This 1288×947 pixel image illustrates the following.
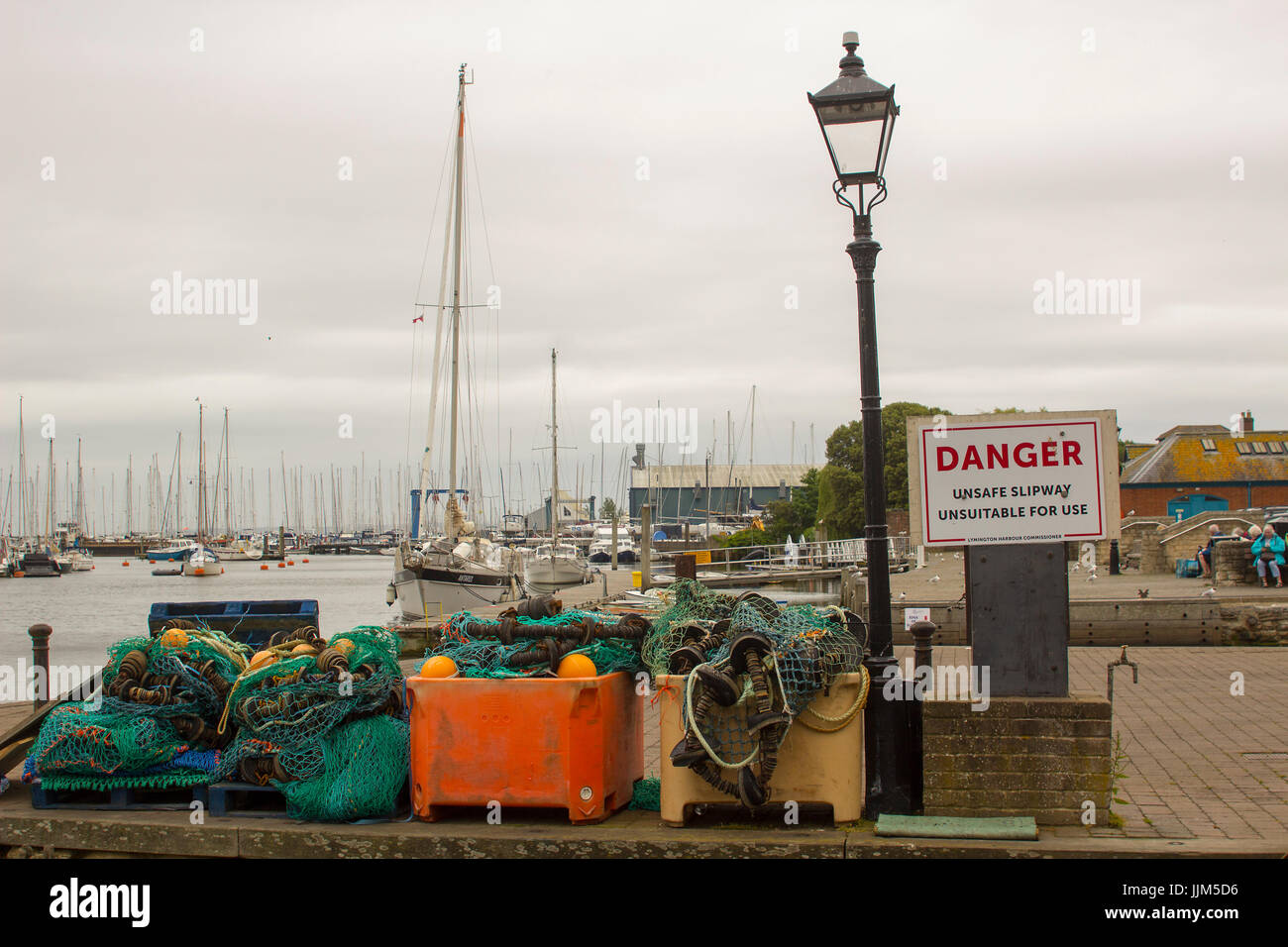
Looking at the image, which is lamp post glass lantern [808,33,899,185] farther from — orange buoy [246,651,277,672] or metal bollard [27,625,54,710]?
metal bollard [27,625,54,710]

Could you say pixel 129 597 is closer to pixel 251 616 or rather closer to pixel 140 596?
pixel 140 596

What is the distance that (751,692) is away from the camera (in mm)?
6004

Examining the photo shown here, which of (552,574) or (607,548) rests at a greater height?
(552,574)

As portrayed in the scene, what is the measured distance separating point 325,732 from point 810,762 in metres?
2.97

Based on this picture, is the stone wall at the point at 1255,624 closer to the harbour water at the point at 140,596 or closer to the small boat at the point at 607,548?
the harbour water at the point at 140,596

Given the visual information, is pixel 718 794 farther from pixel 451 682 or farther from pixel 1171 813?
pixel 1171 813

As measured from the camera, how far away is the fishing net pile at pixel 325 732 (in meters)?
6.66

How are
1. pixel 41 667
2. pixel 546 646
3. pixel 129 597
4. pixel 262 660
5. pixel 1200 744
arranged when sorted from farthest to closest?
pixel 129 597, pixel 1200 744, pixel 41 667, pixel 262 660, pixel 546 646

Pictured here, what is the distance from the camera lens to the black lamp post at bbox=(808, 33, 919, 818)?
6.36 m

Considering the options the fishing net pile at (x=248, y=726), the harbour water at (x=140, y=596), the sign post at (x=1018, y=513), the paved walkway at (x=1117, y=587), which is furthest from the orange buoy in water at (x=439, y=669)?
the harbour water at (x=140, y=596)

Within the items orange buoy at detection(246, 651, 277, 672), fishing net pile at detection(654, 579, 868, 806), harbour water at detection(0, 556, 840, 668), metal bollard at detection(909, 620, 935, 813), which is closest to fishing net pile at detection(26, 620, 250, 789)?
orange buoy at detection(246, 651, 277, 672)

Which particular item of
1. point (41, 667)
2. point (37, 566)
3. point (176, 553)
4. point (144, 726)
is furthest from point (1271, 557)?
point (176, 553)
